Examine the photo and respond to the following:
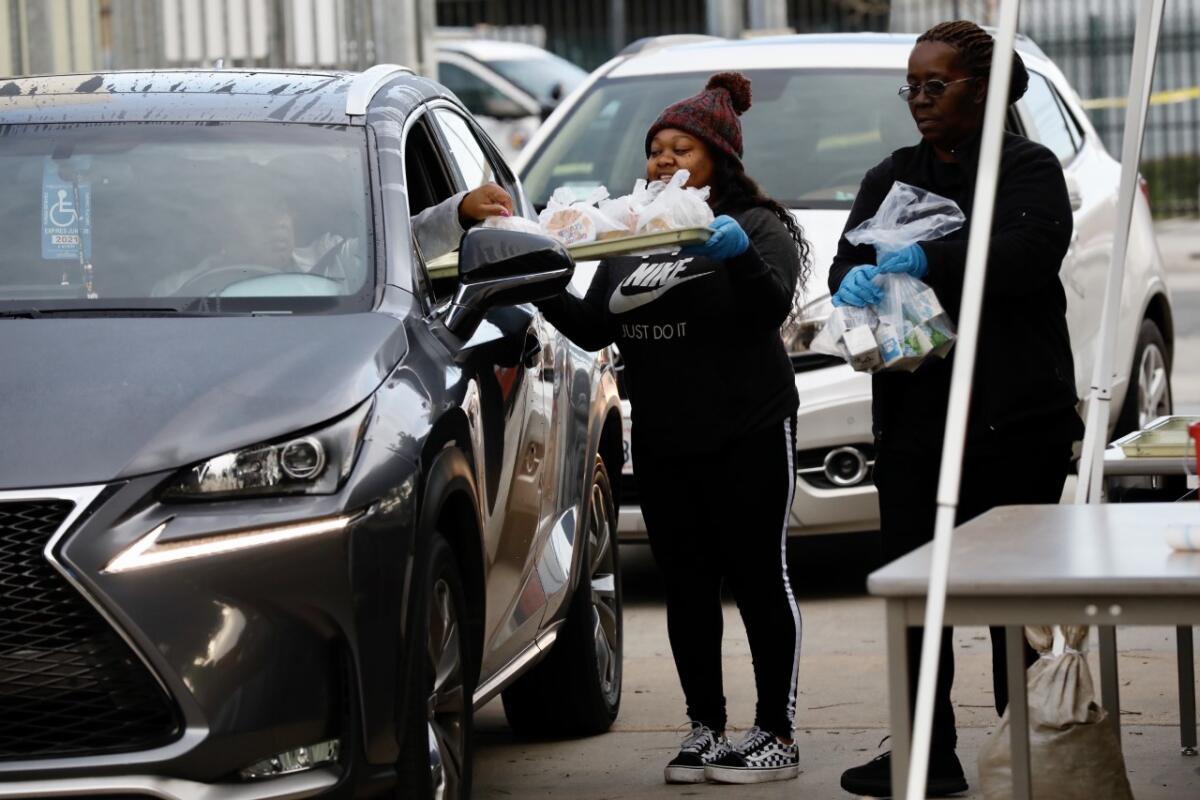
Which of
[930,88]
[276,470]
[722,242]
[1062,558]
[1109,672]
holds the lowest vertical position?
[1109,672]

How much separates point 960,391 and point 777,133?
519 centimetres

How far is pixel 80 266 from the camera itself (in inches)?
185

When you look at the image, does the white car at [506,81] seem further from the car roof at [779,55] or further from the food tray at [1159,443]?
the food tray at [1159,443]

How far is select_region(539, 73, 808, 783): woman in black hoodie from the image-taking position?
5203mm

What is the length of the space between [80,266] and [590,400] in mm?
1677

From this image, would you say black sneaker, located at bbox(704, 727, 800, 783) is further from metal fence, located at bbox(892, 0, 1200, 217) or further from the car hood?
metal fence, located at bbox(892, 0, 1200, 217)

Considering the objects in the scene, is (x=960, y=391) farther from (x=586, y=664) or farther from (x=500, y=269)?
(x=586, y=664)

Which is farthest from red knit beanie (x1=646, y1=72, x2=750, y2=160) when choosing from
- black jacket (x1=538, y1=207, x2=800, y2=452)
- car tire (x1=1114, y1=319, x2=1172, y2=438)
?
car tire (x1=1114, y1=319, x2=1172, y2=438)

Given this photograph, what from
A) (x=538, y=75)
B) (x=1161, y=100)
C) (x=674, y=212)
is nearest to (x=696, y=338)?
(x=674, y=212)

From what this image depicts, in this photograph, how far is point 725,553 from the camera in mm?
5430

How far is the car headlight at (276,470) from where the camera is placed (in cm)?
378

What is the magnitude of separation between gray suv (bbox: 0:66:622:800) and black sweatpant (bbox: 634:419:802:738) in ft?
0.90

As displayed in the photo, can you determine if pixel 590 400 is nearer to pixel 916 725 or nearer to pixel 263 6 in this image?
pixel 916 725

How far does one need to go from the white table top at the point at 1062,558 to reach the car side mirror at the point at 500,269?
43.6 inches
